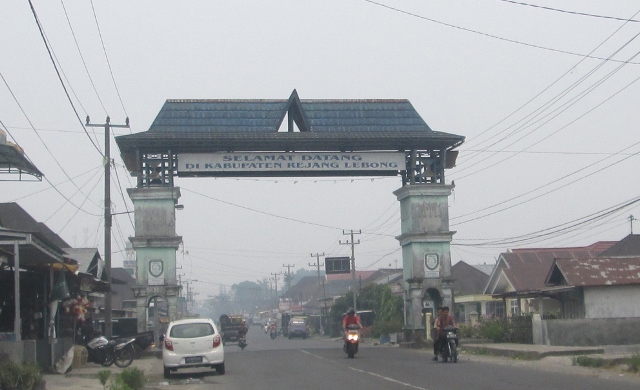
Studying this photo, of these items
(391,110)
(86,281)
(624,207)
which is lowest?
(86,281)

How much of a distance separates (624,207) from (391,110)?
36.3ft

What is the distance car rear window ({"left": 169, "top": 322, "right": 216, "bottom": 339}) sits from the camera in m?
23.5

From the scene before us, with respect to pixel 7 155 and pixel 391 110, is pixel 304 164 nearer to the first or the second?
pixel 391 110

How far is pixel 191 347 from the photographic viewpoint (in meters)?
23.2

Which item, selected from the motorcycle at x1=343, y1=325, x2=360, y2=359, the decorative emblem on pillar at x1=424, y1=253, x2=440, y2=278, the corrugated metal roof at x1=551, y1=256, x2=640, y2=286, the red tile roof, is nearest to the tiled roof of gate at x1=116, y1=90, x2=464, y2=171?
the decorative emblem on pillar at x1=424, y1=253, x2=440, y2=278

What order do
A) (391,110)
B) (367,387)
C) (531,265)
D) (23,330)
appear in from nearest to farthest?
(367,387), (23,330), (391,110), (531,265)

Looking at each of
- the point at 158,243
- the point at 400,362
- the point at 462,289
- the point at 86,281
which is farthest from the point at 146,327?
the point at 462,289

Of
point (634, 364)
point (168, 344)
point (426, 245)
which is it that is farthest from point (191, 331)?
point (426, 245)

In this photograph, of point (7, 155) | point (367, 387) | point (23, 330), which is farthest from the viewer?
point (7, 155)

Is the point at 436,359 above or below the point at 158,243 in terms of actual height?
below

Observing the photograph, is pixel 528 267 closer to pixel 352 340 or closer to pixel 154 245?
pixel 154 245

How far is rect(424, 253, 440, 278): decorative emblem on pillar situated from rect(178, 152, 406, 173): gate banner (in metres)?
4.11

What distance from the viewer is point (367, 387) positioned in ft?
57.1

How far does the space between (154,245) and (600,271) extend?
17368 millimetres
